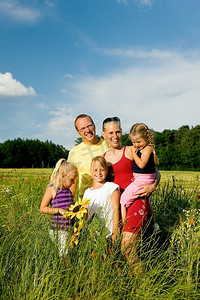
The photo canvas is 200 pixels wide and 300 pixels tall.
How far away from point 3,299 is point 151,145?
197 cm

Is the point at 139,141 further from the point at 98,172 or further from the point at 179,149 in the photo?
the point at 179,149

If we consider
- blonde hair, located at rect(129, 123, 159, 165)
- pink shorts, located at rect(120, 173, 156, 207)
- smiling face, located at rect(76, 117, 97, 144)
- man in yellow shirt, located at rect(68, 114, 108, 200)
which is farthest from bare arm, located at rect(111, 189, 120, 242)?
smiling face, located at rect(76, 117, 97, 144)

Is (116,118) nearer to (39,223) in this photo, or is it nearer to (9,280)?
(39,223)

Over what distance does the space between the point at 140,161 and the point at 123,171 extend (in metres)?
0.28

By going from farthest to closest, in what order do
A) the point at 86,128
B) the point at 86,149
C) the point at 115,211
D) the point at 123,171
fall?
the point at 86,149 < the point at 86,128 < the point at 123,171 < the point at 115,211

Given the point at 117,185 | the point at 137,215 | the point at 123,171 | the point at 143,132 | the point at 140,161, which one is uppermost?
the point at 143,132

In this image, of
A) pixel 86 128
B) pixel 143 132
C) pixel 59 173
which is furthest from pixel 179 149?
pixel 59 173

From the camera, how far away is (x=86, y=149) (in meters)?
3.99

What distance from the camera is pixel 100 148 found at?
3934mm

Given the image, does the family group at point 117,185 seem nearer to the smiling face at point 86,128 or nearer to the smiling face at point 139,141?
the smiling face at point 139,141

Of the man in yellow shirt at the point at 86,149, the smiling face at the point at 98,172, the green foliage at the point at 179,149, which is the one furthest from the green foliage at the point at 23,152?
the smiling face at the point at 98,172

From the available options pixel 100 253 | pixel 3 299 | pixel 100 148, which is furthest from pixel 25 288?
pixel 100 148

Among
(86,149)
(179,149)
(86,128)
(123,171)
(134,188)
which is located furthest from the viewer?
(179,149)

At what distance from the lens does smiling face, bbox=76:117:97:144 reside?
3.83 metres
